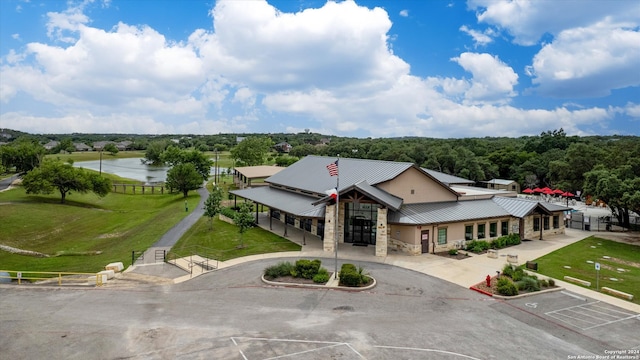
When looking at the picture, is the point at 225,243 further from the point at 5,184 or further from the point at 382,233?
the point at 5,184

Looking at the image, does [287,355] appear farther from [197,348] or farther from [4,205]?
[4,205]

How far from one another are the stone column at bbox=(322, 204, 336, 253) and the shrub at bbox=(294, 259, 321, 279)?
606 centimetres

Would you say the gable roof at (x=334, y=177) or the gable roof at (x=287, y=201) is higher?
the gable roof at (x=334, y=177)

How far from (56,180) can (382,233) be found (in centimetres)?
5084

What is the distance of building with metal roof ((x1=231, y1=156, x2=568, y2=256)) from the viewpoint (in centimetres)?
3133

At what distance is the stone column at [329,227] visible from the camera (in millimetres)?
31188

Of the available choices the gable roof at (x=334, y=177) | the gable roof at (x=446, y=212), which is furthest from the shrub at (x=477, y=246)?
the gable roof at (x=334, y=177)

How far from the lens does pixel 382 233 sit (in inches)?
1196

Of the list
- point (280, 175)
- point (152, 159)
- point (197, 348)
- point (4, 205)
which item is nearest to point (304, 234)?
point (280, 175)

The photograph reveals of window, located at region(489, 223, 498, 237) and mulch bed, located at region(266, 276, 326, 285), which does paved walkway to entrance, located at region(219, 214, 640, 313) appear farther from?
mulch bed, located at region(266, 276, 326, 285)

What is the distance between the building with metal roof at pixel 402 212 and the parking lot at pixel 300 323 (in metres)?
7.73

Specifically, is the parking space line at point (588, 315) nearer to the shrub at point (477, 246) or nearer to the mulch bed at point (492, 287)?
the mulch bed at point (492, 287)

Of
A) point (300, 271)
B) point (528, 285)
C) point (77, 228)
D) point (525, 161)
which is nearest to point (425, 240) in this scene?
point (528, 285)

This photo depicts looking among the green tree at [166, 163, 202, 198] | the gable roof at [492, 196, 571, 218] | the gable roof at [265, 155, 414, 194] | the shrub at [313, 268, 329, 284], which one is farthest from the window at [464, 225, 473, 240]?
the green tree at [166, 163, 202, 198]
